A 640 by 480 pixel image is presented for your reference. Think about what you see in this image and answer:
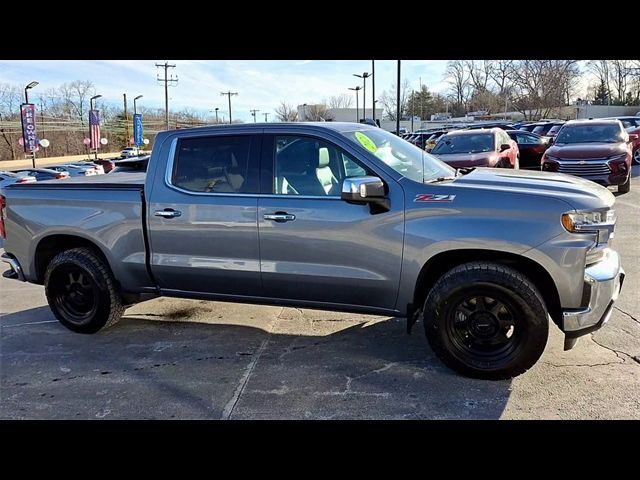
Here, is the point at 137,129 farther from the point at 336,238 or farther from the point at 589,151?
the point at 336,238

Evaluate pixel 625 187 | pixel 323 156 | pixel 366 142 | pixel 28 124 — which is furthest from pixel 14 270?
pixel 28 124

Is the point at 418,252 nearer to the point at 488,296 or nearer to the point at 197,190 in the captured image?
the point at 488,296

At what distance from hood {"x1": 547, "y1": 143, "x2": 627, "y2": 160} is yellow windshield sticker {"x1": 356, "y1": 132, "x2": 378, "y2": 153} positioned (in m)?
9.07

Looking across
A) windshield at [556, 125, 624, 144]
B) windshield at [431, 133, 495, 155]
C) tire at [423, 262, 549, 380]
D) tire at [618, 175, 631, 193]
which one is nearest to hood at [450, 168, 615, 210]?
tire at [423, 262, 549, 380]

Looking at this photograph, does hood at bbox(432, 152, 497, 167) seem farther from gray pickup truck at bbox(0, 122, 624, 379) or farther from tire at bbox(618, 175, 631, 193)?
gray pickup truck at bbox(0, 122, 624, 379)

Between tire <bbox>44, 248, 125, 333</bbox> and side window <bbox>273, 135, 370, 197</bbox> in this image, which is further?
tire <bbox>44, 248, 125, 333</bbox>

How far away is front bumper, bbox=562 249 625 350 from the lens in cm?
340

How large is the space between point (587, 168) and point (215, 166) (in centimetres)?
987

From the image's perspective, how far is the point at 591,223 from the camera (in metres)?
3.40

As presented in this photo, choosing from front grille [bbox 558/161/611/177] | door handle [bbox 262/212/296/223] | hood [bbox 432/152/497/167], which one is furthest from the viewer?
front grille [bbox 558/161/611/177]

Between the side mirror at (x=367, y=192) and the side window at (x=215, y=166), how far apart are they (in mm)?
871

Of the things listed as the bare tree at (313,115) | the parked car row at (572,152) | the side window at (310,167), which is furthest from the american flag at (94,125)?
the side window at (310,167)

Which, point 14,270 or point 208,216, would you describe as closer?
point 208,216
